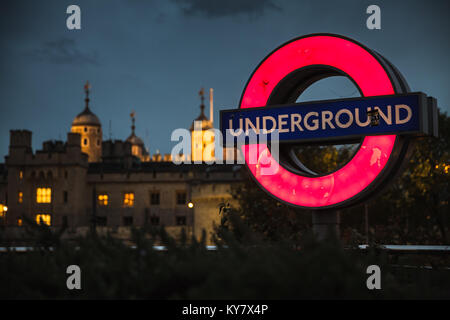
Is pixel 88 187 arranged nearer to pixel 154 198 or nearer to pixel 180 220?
pixel 154 198

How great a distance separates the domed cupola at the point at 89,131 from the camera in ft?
382

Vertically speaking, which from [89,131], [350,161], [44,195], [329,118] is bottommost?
[44,195]

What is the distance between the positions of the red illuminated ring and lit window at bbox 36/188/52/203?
3018 inches

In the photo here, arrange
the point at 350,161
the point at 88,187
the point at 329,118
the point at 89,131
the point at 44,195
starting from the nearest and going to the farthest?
the point at 350,161 → the point at 329,118 → the point at 44,195 → the point at 88,187 → the point at 89,131

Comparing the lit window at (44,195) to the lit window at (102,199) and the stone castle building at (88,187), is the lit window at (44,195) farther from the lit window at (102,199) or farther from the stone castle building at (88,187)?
the lit window at (102,199)

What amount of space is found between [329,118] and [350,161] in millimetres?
861

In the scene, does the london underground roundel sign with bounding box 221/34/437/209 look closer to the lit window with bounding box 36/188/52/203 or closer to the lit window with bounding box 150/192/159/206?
A: the lit window with bounding box 36/188/52/203

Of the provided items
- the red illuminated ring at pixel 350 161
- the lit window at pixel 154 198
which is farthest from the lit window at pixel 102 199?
the red illuminated ring at pixel 350 161

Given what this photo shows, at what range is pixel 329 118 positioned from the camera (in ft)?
31.7

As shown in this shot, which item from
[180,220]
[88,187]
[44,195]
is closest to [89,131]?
[88,187]

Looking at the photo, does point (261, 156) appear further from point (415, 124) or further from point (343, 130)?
point (415, 124)

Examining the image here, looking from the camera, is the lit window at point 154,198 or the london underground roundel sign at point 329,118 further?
the lit window at point 154,198

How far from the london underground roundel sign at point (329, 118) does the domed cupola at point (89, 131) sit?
358 feet
